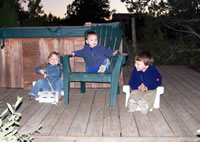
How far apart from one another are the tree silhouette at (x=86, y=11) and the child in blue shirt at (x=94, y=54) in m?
19.9

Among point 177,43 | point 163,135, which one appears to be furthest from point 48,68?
point 177,43

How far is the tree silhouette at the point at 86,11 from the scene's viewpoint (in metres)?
23.2

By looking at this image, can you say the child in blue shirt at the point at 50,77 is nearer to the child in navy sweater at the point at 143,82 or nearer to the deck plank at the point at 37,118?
the deck plank at the point at 37,118

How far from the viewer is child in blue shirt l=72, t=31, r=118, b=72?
10.4ft

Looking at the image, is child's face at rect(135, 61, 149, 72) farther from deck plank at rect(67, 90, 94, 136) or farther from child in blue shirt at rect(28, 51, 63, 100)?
child in blue shirt at rect(28, 51, 63, 100)

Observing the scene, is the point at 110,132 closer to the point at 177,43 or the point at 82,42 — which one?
the point at 82,42

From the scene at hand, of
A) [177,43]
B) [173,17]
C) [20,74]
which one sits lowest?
[20,74]

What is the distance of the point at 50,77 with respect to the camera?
325cm

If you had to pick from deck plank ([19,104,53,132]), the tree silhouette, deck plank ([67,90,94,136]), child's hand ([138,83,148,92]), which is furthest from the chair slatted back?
the tree silhouette

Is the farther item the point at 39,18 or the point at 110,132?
the point at 39,18

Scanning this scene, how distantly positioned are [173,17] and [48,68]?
3.29 metres

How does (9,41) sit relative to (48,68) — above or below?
above

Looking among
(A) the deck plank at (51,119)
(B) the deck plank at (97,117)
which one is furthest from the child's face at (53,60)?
(B) the deck plank at (97,117)

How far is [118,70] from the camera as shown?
2834 mm
